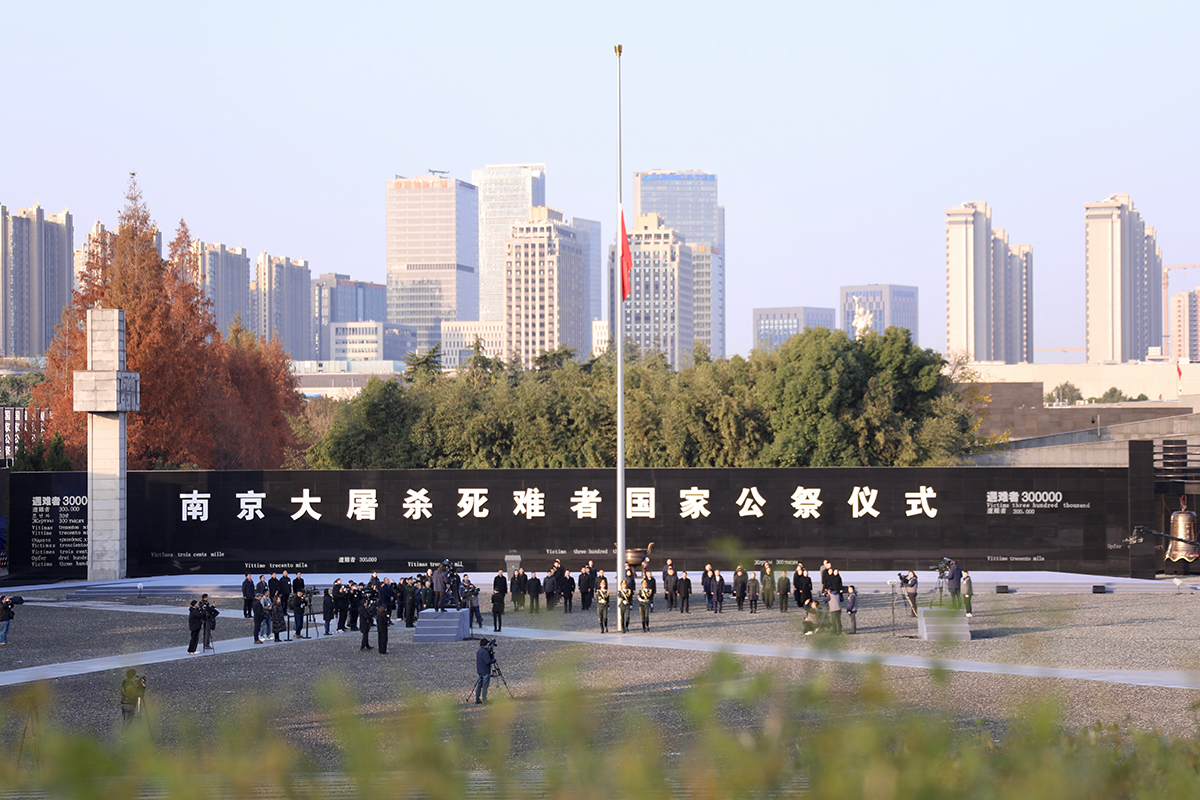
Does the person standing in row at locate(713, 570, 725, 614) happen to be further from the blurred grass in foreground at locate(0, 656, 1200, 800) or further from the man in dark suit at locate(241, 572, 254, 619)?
the blurred grass in foreground at locate(0, 656, 1200, 800)

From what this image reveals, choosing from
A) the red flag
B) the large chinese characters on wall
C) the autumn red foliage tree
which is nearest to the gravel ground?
the large chinese characters on wall

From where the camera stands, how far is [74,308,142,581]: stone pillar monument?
106 ft

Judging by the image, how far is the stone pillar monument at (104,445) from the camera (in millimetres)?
32406

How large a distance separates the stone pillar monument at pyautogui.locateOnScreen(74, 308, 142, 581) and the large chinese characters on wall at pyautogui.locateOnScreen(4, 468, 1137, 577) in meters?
0.92

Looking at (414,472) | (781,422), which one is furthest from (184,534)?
(781,422)

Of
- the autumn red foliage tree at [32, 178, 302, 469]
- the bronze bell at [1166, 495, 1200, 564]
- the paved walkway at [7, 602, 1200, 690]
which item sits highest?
the autumn red foliage tree at [32, 178, 302, 469]

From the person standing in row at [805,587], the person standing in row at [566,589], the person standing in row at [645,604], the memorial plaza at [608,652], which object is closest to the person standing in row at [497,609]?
the memorial plaza at [608,652]

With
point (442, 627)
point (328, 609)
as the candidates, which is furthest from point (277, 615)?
point (442, 627)

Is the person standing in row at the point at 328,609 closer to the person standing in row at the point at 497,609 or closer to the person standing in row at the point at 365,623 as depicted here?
the person standing in row at the point at 365,623

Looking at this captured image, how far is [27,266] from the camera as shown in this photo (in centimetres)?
19375

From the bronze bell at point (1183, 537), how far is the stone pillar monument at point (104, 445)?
102 feet

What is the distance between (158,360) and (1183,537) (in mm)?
37835

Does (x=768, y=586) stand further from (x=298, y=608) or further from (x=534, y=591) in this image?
(x=298, y=608)

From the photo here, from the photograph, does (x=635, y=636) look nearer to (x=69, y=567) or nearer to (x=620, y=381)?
(x=620, y=381)
